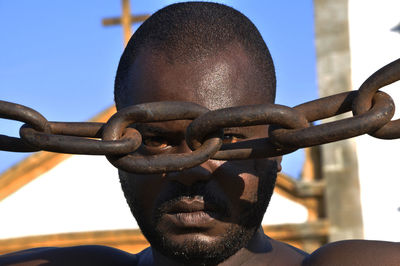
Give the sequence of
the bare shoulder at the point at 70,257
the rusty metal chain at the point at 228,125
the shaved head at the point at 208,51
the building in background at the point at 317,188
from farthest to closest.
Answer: the building in background at the point at 317,188 < the bare shoulder at the point at 70,257 < the shaved head at the point at 208,51 < the rusty metal chain at the point at 228,125

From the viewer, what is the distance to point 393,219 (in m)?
7.27

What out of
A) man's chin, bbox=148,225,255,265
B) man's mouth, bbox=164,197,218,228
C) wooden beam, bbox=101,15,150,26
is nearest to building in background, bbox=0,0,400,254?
wooden beam, bbox=101,15,150,26

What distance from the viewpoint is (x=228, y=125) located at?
1100 millimetres

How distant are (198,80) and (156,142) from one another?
7.3 inches

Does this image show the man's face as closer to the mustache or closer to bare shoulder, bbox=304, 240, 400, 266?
the mustache

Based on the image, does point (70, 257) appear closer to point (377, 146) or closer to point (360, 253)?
point (360, 253)

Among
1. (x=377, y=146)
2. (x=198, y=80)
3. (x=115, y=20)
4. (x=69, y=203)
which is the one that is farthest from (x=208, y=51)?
(x=69, y=203)

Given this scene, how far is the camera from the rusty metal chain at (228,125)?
108 cm

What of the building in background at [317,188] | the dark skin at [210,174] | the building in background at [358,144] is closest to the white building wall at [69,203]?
the building in background at [317,188]

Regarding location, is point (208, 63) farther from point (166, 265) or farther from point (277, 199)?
point (277, 199)

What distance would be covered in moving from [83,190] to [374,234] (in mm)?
4157

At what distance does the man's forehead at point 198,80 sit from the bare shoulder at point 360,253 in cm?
44

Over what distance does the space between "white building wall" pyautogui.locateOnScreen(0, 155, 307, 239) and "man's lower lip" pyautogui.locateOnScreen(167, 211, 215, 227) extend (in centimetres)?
789

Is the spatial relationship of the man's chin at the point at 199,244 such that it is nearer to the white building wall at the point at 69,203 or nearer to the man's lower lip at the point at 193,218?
the man's lower lip at the point at 193,218
